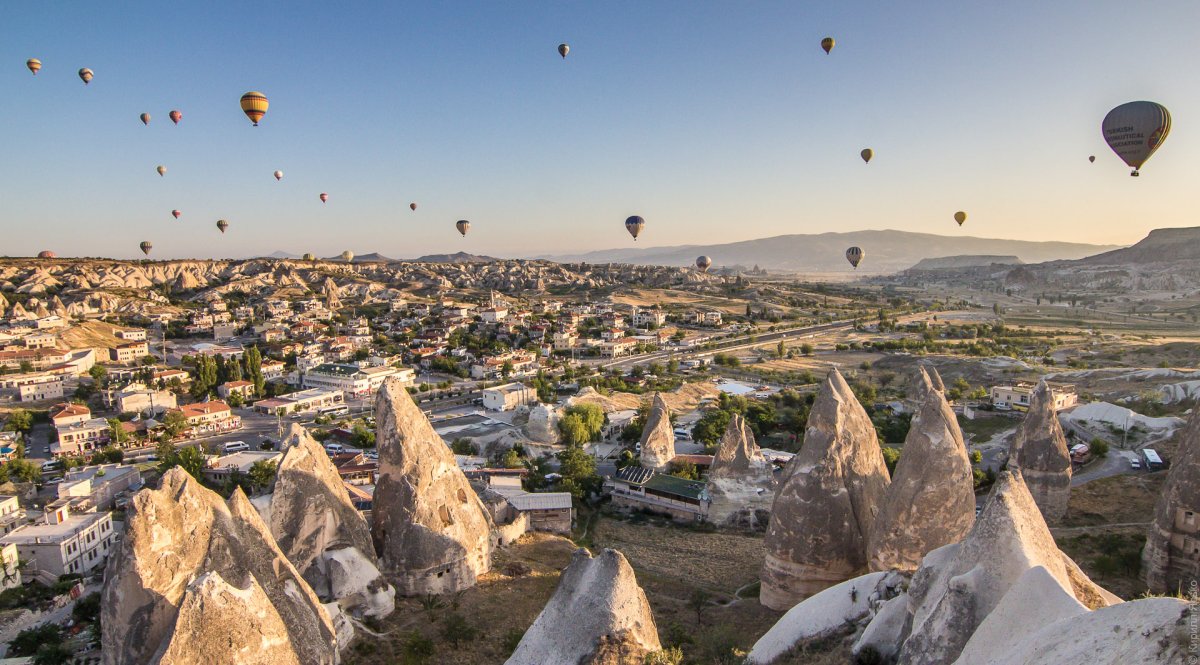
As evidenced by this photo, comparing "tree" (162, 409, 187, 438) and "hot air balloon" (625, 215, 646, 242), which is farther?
"hot air balloon" (625, 215, 646, 242)

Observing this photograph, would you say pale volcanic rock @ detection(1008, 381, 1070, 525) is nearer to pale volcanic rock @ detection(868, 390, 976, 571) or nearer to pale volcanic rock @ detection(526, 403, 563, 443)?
pale volcanic rock @ detection(868, 390, 976, 571)

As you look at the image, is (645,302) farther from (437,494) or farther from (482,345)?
(437,494)

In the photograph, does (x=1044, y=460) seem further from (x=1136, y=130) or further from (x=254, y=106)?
(x=254, y=106)

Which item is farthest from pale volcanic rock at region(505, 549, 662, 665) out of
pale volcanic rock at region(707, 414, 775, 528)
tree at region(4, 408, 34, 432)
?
tree at region(4, 408, 34, 432)

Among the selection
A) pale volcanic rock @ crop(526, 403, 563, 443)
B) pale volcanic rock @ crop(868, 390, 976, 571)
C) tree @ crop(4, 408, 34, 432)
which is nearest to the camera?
pale volcanic rock @ crop(868, 390, 976, 571)

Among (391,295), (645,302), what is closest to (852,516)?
(645,302)

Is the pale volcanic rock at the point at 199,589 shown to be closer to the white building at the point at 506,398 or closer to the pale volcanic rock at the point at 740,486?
the pale volcanic rock at the point at 740,486

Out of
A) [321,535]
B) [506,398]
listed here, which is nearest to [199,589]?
[321,535]
